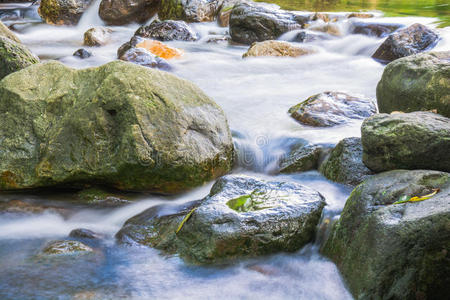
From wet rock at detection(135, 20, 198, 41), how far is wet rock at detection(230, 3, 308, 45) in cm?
135

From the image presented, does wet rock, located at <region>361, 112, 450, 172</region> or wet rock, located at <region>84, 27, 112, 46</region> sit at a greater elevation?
wet rock, located at <region>84, 27, 112, 46</region>

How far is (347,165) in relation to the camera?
4.54 m

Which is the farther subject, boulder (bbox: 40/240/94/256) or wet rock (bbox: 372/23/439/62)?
wet rock (bbox: 372/23/439/62)

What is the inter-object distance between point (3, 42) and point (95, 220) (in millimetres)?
3342

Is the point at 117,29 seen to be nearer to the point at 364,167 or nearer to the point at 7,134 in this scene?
the point at 7,134

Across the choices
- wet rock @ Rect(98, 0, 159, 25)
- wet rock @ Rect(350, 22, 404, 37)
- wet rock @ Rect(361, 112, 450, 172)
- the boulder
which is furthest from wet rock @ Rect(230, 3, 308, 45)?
the boulder

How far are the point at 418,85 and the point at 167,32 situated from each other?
9.29 metres

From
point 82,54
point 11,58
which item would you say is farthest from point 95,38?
point 11,58

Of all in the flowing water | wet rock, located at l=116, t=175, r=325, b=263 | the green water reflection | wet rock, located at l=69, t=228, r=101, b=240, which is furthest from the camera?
the green water reflection

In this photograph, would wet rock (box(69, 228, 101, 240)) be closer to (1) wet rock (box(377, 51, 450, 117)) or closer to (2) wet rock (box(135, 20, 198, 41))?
(1) wet rock (box(377, 51, 450, 117))

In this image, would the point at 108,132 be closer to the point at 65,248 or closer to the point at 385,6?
the point at 65,248

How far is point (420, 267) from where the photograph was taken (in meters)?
2.60

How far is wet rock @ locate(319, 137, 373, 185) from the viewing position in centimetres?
444

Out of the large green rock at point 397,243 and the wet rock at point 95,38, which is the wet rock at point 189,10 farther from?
the large green rock at point 397,243
